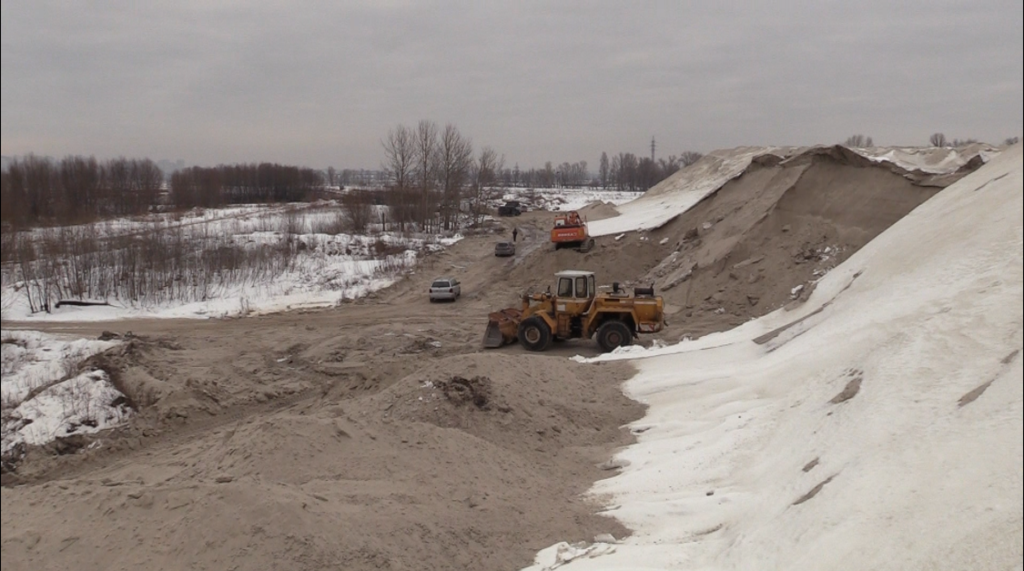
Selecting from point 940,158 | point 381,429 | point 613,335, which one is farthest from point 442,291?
point 940,158

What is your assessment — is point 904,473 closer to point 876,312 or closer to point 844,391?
point 844,391

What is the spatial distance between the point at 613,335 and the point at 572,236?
1405cm

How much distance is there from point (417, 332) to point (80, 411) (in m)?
9.69

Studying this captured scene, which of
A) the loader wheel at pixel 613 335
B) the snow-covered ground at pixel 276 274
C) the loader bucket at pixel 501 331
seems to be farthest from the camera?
the snow-covered ground at pixel 276 274

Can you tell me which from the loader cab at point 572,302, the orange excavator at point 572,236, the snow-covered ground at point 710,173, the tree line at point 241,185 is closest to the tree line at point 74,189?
the tree line at point 241,185

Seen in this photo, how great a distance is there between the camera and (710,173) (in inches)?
2016

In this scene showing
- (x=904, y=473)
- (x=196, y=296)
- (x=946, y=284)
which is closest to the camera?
(x=904, y=473)

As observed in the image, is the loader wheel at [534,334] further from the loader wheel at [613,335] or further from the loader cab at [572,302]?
the loader wheel at [613,335]

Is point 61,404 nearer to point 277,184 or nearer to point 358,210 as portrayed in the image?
point 277,184

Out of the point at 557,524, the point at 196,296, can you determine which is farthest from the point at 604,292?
the point at 196,296

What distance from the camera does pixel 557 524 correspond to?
24.6 feet

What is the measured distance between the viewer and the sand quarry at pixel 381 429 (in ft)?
20.6

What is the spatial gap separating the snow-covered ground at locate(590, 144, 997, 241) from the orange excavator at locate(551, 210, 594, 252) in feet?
7.56

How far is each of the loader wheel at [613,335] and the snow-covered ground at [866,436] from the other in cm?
416
